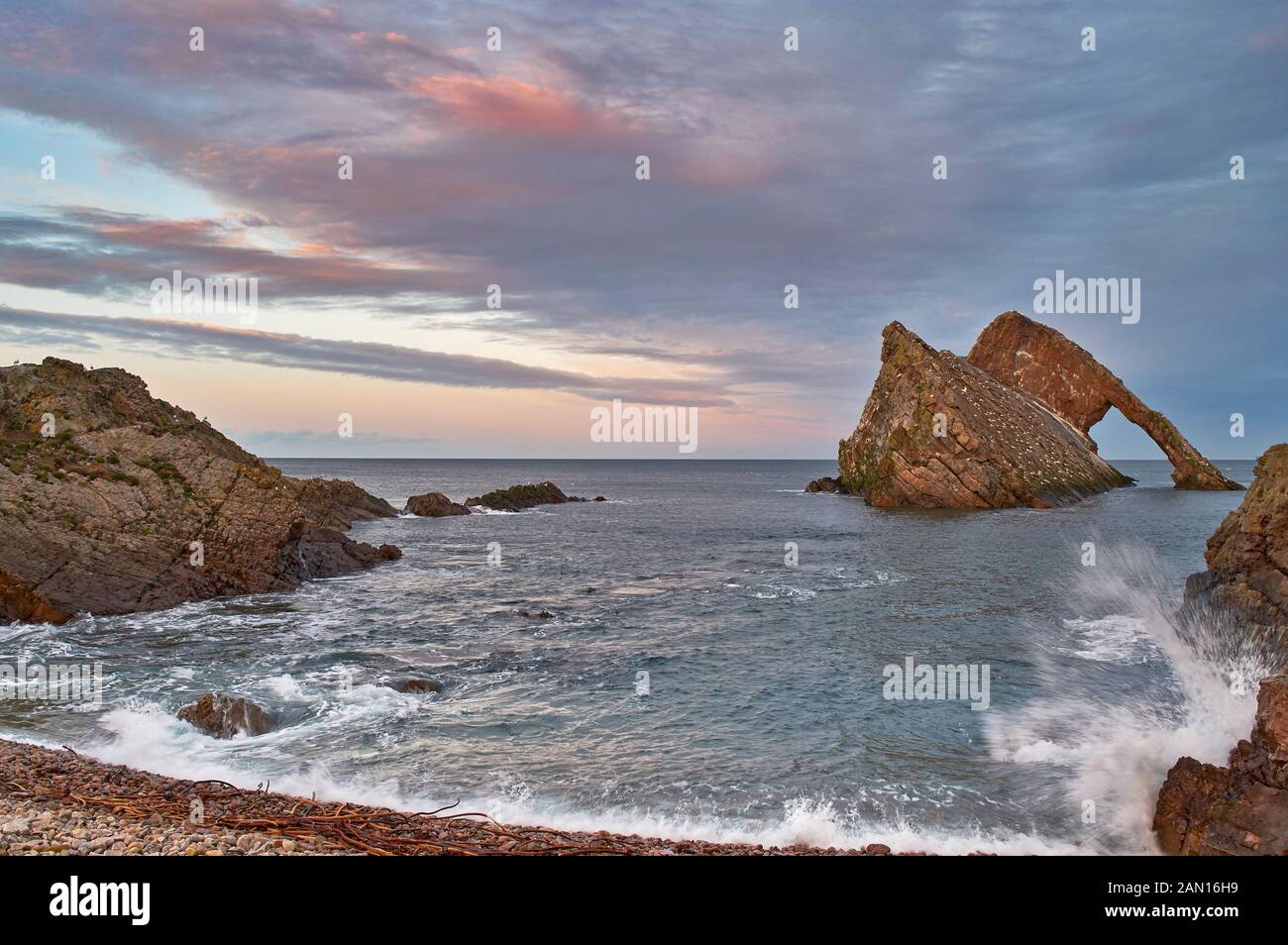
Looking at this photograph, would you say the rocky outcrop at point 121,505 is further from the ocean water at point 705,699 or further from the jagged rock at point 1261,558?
the jagged rock at point 1261,558

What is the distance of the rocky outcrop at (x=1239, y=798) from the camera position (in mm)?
10586

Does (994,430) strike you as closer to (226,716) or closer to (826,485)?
(826,485)

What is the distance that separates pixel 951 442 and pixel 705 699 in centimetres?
7547

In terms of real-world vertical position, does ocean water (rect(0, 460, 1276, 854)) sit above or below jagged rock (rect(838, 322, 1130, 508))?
below

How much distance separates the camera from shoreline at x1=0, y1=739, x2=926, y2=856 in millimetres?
8141

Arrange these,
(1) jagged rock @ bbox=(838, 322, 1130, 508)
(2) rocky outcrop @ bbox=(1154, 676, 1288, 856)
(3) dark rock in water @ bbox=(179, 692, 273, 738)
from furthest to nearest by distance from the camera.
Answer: (1) jagged rock @ bbox=(838, 322, 1130, 508), (3) dark rock in water @ bbox=(179, 692, 273, 738), (2) rocky outcrop @ bbox=(1154, 676, 1288, 856)

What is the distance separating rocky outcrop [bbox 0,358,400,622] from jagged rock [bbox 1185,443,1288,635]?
35.4 metres

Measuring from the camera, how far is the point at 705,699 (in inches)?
760

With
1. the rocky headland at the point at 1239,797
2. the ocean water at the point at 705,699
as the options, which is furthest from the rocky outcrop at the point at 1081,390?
the rocky headland at the point at 1239,797

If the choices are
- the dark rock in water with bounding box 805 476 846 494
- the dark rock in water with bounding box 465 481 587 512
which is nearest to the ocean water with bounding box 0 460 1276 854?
the dark rock in water with bounding box 465 481 587 512

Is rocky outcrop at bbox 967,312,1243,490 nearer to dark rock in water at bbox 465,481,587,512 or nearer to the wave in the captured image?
dark rock in water at bbox 465,481,587,512

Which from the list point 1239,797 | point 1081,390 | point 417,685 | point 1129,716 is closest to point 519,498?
point 417,685

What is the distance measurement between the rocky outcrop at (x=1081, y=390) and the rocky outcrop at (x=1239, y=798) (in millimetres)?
122036
